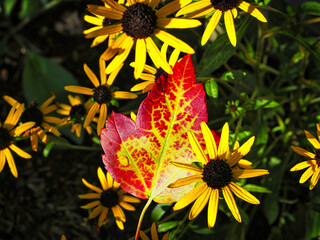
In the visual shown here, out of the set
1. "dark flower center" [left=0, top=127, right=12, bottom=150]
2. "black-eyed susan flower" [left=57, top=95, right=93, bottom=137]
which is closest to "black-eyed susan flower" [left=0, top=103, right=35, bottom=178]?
"dark flower center" [left=0, top=127, right=12, bottom=150]

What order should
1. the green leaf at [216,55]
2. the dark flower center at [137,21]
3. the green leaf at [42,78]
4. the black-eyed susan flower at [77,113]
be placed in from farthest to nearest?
the green leaf at [42,78]
the black-eyed susan flower at [77,113]
the green leaf at [216,55]
the dark flower center at [137,21]

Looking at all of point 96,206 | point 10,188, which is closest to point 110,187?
point 96,206

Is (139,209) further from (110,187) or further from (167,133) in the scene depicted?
(167,133)

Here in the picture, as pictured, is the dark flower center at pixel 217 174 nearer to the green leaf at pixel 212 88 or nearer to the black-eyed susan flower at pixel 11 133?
the green leaf at pixel 212 88

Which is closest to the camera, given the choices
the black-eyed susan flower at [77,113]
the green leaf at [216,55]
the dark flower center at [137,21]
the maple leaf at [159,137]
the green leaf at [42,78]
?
the maple leaf at [159,137]

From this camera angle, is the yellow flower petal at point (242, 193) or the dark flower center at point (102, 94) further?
the dark flower center at point (102, 94)

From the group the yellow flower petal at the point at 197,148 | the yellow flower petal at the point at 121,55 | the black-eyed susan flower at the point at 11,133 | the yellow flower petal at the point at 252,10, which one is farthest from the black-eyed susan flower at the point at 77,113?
the yellow flower petal at the point at 252,10
